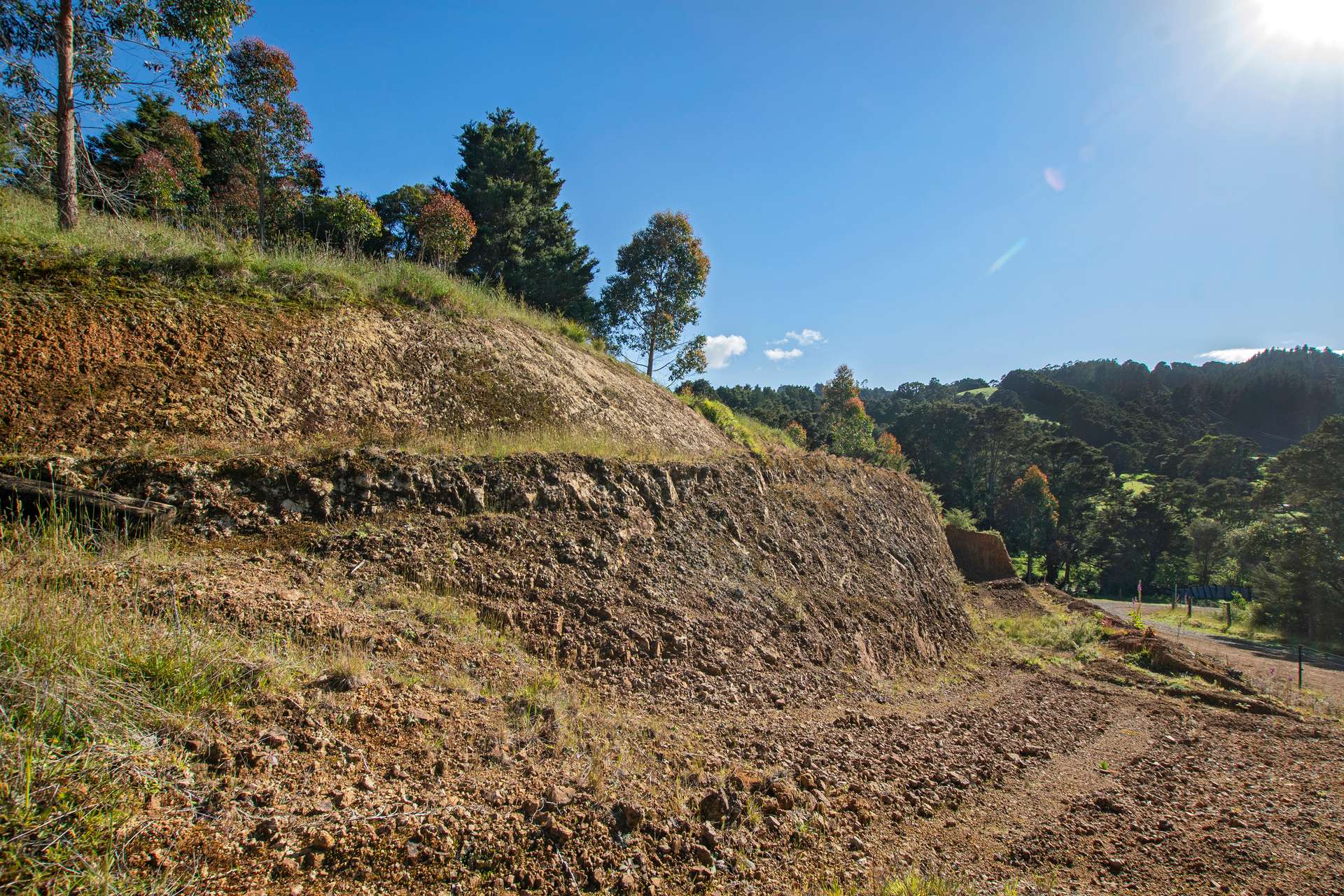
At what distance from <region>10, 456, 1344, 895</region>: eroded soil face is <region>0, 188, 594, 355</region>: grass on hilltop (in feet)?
11.1

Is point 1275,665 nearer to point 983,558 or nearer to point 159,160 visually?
point 983,558

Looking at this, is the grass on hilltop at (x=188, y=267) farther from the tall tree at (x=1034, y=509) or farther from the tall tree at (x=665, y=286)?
the tall tree at (x=1034, y=509)

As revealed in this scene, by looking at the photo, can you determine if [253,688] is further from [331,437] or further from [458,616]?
[331,437]

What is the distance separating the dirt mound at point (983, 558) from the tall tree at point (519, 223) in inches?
731

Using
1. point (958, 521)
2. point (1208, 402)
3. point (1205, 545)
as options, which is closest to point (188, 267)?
point (958, 521)

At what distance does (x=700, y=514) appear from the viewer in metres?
8.82

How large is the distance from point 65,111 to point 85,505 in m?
7.42

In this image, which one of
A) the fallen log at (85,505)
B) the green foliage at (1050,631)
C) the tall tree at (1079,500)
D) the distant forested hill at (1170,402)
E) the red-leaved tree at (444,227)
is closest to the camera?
the fallen log at (85,505)

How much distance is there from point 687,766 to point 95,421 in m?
6.13

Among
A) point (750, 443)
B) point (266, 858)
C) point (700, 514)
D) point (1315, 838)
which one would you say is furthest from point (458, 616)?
point (750, 443)

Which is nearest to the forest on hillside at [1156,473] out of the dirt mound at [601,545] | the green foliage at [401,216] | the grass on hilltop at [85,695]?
the green foliage at [401,216]

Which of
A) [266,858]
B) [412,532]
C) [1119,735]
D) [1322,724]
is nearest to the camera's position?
[266,858]

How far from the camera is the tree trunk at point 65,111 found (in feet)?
25.4

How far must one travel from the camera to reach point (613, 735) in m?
4.54
